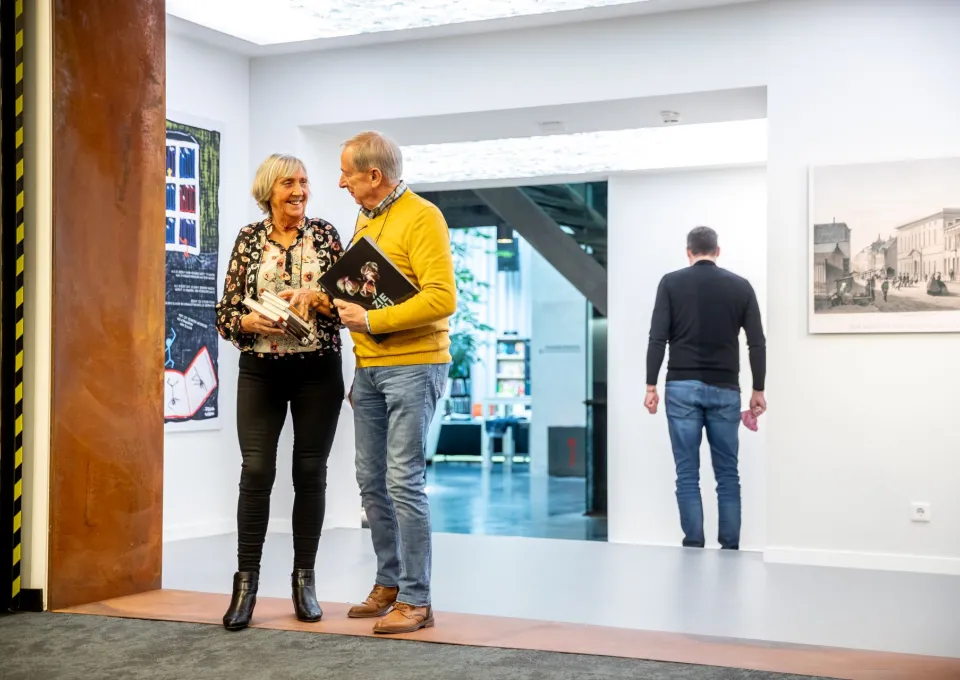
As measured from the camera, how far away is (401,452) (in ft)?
10.9

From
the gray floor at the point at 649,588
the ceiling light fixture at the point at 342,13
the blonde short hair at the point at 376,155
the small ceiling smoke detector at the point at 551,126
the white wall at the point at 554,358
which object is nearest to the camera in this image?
the blonde short hair at the point at 376,155

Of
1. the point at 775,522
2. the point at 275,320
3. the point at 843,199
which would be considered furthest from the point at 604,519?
the point at 275,320

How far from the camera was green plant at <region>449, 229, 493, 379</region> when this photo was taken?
15.5 meters

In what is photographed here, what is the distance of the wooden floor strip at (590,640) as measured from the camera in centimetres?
302

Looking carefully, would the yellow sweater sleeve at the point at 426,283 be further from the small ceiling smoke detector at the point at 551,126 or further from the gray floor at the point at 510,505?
the gray floor at the point at 510,505

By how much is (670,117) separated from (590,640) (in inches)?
137

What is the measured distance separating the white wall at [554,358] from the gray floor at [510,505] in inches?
25.5

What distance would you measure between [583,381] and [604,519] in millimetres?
4548

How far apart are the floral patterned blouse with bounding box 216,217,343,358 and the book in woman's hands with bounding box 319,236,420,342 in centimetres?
14

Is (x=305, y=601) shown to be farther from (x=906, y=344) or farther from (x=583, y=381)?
(x=583, y=381)

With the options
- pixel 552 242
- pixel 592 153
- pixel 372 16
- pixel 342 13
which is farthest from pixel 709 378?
pixel 552 242

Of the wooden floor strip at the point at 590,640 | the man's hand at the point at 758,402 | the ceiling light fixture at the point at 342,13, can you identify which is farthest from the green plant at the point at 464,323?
the wooden floor strip at the point at 590,640

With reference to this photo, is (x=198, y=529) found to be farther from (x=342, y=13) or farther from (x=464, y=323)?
(x=464, y=323)

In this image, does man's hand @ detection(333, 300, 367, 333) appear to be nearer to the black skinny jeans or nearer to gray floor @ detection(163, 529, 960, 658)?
the black skinny jeans
